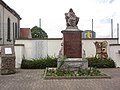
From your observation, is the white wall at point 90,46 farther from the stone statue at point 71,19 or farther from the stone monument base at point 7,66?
the stone monument base at point 7,66

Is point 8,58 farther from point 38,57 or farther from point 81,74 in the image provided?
point 38,57

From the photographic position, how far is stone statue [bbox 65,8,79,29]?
65.4 ft

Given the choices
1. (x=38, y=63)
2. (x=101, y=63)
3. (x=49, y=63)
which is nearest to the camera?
(x=38, y=63)

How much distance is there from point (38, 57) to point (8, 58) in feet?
23.2

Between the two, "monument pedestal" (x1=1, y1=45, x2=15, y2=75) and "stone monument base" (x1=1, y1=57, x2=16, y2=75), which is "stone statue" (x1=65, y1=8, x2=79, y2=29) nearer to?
"monument pedestal" (x1=1, y1=45, x2=15, y2=75)

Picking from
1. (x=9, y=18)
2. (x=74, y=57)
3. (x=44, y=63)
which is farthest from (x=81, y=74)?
(x=9, y=18)

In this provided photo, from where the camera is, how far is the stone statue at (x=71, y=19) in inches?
784

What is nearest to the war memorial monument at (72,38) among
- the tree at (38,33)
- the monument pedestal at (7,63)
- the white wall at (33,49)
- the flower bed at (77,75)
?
the flower bed at (77,75)

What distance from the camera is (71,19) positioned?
19906 millimetres

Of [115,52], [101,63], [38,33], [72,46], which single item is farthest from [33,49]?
[38,33]

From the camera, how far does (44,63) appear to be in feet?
80.3

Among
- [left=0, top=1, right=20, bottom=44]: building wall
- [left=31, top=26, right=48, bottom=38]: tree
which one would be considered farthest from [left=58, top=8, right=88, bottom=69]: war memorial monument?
[left=31, top=26, right=48, bottom=38]: tree

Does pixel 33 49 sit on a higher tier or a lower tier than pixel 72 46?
lower

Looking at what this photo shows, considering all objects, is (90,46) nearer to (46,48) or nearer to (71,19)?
(46,48)
